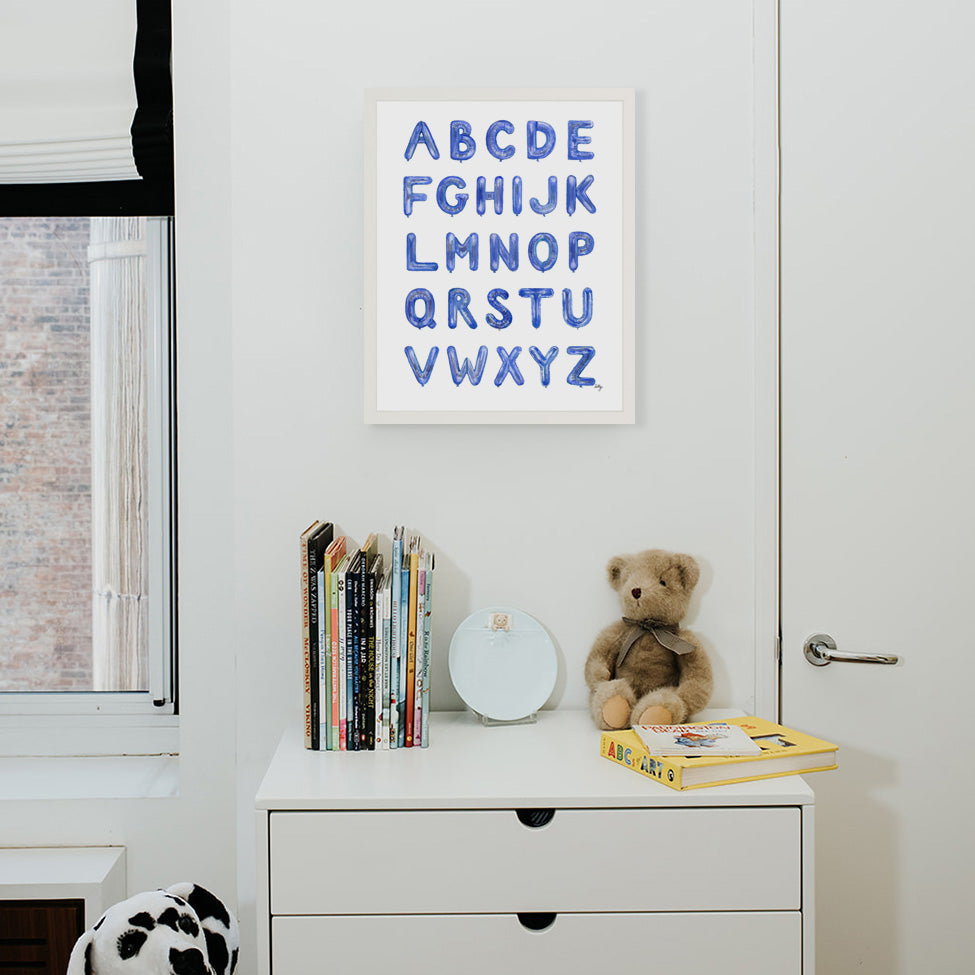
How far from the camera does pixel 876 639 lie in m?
1.47

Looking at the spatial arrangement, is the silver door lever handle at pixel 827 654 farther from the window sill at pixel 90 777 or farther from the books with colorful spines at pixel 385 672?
the window sill at pixel 90 777

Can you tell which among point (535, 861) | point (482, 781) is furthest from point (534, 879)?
point (482, 781)

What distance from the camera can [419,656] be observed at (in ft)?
4.32

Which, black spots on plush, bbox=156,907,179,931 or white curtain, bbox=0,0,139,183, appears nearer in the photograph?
black spots on plush, bbox=156,907,179,931

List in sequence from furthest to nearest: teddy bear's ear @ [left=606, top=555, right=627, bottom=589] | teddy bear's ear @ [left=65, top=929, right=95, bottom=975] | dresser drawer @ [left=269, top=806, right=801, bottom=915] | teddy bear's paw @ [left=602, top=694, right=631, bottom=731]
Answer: teddy bear's ear @ [left=606, top=555, right=627, bottom=589], teddy bear's paw @ [left=602, top=694, right=631, bottom=731], teddy bear's ear @ [left=65, top=929, right=95, bottom=975], dresser drawer @ [left=269, top=806, right=801, bottom=915]

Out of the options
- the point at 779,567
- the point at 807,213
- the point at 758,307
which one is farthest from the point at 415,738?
the point at 807,213

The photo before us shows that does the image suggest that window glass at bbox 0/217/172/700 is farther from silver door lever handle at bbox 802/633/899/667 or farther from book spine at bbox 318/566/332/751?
silver door lever handle at bbox 802/633/899/667

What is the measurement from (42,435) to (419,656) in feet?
3.00

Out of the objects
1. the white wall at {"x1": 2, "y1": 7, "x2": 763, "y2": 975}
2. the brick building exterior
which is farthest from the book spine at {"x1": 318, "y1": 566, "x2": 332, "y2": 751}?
the brick building exterior

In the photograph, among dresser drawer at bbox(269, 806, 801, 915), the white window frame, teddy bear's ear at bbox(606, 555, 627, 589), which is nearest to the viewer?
dresser drawer at bbox(269, 806, 801, 915)

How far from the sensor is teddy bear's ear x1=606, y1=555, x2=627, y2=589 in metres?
1.47

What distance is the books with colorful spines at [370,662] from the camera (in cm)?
128

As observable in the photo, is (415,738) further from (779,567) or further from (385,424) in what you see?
(779,567)

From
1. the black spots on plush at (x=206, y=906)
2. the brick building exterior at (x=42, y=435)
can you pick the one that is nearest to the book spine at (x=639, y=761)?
the black spots on plush at (x=206, y=906)
